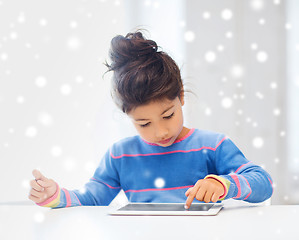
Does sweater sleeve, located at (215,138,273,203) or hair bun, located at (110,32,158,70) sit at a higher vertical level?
hair bun, located at (110,32,158,70)

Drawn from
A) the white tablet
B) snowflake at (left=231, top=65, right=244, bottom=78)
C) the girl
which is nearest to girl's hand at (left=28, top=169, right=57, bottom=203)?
the girl

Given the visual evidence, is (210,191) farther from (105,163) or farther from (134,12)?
(134,12)

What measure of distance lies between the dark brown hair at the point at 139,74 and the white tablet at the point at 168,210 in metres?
0.25

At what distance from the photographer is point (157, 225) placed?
0.63 m

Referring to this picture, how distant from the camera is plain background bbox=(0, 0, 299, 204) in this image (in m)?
1.66

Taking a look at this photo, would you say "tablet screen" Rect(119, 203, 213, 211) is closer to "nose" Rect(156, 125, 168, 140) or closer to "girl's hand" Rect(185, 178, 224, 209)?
"girl's hand" Rect(185, 178, 224, 209)

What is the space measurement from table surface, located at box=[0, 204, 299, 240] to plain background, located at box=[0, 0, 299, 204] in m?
0.88

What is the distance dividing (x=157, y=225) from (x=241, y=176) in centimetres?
31

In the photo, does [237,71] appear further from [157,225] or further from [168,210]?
[157,225]

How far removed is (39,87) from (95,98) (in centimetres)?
22

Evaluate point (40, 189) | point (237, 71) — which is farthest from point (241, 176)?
point (237, 71)

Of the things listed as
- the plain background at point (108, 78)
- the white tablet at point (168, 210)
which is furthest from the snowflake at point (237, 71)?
the white tablet at point (168, 210)

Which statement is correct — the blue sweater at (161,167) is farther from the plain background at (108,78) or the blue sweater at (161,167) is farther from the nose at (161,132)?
the plain background at (108,78)

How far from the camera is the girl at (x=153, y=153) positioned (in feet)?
3.03
